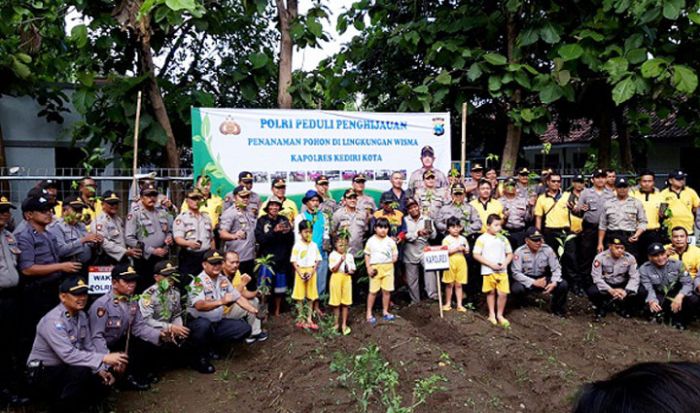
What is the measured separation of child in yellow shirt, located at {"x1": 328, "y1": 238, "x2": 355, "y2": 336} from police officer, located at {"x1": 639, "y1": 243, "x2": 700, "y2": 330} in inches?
143

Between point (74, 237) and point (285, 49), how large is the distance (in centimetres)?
438

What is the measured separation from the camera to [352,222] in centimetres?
673

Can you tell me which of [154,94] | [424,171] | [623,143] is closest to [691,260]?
[424,171]

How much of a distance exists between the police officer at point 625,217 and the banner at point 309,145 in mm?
2249

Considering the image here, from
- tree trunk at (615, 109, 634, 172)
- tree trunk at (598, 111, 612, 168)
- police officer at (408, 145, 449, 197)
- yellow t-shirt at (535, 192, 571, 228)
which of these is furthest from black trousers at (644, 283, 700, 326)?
tree trunk at (615, 109, 634, 172)

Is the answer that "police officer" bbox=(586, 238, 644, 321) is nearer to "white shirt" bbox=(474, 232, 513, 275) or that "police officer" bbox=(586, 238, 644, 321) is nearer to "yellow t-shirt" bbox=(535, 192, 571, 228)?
"yellow t-shirt" bbox=(535, 192, 571, 228)

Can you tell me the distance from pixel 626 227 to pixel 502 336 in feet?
8.54

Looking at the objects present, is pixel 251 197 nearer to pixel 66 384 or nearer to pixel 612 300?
pixel 66 384

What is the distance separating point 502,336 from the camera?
5.83 meters

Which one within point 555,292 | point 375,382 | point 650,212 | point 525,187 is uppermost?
point 525,187

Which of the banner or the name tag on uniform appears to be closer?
the name tag on uniform

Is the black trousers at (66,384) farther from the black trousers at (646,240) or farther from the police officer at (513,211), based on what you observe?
the black trousers at (646,240)

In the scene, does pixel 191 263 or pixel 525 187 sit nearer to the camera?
pixel 191 263

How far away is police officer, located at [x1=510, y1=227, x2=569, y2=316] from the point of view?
680 cm
